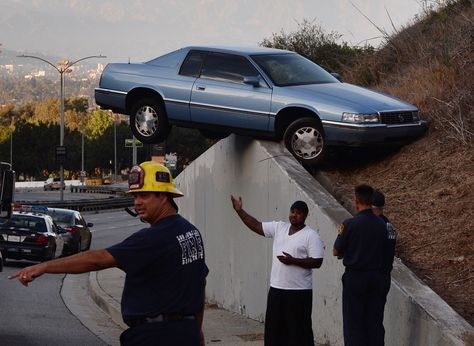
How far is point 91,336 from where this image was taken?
13.1 m

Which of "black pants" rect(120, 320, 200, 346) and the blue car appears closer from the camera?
"black pants" rect(120, 320, 200, 346)

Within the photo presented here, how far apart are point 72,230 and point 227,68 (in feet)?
47.0

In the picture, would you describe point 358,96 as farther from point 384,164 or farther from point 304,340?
point 304,340

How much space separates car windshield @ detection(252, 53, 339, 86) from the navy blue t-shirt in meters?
8.63

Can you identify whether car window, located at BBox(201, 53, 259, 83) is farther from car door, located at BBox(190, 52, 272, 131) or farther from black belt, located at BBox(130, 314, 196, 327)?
black belt, located at BBox(130, 314, 196, 327)

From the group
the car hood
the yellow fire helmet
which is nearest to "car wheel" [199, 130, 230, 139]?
the car hood

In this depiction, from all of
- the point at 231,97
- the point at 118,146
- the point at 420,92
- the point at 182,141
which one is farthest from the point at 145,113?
the point at 118,146

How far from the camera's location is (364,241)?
9289 mm

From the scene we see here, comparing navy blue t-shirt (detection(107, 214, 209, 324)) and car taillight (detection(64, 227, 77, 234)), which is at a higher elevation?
navy blue t-shirt (detection(107, 214, 209, 324))

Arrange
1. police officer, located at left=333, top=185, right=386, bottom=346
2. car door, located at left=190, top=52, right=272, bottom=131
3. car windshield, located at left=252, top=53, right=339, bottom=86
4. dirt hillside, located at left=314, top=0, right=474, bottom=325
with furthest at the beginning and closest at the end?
1. car windshield, located at left=252, top=53, right=339, bottom=86
2. car door, located at left=190, top=52, right=272, bottom=131
3. dirt hillside, located at left=314, top=0, right=474, bottom=325
4. police officer, located at left=333, top=185, right=386, bottom=346

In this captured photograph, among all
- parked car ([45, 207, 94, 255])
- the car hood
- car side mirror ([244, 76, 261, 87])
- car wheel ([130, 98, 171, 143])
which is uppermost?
car side mirror ([244, 76, 261, 87])

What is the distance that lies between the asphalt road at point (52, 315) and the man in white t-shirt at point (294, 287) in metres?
3.45

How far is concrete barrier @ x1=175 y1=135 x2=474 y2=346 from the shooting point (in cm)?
968

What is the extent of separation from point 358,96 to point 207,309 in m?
3.62
